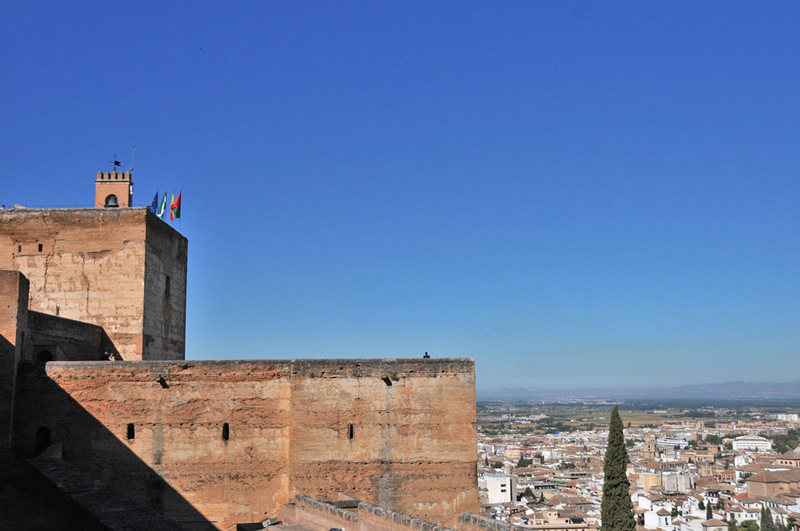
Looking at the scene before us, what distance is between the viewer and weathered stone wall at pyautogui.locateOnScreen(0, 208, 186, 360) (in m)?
21.5

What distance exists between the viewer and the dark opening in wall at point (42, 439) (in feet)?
53.0

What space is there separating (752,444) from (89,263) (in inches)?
7154

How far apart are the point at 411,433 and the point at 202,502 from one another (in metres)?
4.78

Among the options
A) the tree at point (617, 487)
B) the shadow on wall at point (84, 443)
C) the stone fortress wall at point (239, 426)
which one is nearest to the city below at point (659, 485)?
the tree at point (617, 487)

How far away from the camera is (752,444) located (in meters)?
175

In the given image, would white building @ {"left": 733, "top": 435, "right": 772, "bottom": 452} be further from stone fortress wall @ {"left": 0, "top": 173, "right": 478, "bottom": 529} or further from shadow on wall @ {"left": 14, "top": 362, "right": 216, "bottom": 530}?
shadow on wall @ {"left": 14, "top": 362, "right": 216, "bottom": 530}

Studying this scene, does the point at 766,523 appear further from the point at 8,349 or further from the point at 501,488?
the point at 8,349

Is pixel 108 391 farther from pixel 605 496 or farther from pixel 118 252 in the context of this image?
pixel 605 496

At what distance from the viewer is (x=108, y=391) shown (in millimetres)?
16531

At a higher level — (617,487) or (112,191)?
(112,191)

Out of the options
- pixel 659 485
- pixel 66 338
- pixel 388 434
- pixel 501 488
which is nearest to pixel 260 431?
pixel 388 434

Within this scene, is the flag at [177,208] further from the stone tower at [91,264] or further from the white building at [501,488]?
the white building at [501,488]

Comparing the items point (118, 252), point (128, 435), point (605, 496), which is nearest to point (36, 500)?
point (128, 435)

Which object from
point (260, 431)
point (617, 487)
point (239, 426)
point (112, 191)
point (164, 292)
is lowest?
point (617, 487)
